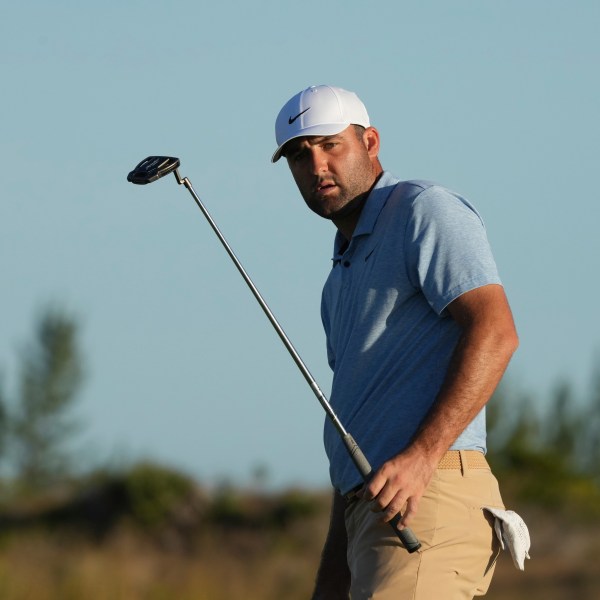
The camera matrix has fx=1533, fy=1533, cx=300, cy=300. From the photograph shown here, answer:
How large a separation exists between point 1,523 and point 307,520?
339 inches

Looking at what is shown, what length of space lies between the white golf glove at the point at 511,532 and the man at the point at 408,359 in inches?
1.2

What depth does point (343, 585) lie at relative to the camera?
585 cm

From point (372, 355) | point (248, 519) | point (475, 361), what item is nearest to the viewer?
point (475, 361)

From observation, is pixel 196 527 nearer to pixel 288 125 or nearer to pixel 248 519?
pixel 248 519

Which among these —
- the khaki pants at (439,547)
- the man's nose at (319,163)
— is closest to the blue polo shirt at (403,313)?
the khaki pants at (439,547)

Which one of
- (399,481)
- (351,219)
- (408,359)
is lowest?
(399,481)

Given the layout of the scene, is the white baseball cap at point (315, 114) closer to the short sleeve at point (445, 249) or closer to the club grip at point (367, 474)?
the short sleeve at point (445, 249)

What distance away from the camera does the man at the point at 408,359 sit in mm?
4859

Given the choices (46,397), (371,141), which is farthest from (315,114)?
(46,397)

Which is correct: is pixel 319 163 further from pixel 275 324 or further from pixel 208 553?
pixel 208 553

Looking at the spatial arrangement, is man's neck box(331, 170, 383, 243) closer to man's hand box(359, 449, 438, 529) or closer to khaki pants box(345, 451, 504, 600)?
khaki pants box(345, 451, 504, 600)

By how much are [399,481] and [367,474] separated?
0.18 metres

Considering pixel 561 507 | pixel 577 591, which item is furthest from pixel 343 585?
pixel 561 507

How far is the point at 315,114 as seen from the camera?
5562 millimetres
